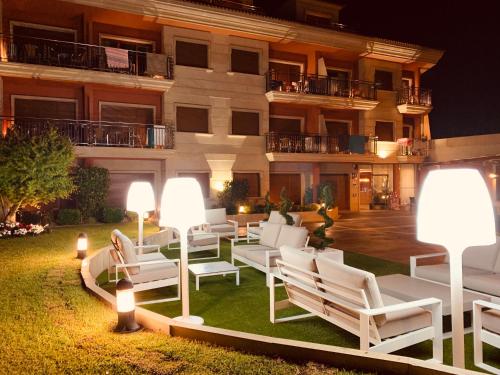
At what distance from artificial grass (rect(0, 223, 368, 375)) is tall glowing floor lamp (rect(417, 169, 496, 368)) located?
1254 millimetres

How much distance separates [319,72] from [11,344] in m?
19.0

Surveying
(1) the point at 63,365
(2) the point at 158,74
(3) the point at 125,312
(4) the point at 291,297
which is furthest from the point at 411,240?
(2) the point at 158,74

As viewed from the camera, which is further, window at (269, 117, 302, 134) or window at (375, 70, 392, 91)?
window at (375, 70, 392, 91)

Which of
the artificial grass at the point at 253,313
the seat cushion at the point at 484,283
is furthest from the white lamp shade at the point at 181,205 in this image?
the seat cushion at the point at 484,283

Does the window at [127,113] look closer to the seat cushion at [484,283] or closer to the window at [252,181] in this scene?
the window at [252,181]

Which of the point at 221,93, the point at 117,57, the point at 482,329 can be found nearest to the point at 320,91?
the point at 221,93

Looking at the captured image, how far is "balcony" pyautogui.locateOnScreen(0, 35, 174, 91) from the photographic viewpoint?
14.0 metres

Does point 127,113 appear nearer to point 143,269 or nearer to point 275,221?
point 275,221

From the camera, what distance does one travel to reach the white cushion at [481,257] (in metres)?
5.54

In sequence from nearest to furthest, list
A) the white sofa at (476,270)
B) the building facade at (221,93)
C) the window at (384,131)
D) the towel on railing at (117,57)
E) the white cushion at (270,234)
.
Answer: the white sofa at (476,270) → the white cushion at (270,234) → the building facade at (221,93) → the towel on railing at (117,57) → the window at (384,131)

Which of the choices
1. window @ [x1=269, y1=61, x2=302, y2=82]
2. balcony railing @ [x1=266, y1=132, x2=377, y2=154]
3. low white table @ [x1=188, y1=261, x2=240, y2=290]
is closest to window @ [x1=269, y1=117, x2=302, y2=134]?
balcony railing @ [x1=266, y1=132, x2=377, y2=154]

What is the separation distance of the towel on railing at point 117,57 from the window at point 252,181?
667 cm

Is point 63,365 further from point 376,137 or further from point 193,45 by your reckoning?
point 376,137

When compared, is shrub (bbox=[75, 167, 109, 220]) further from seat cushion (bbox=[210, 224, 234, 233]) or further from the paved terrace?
the paved terrace
